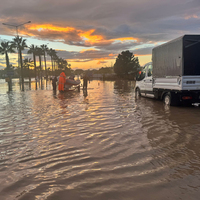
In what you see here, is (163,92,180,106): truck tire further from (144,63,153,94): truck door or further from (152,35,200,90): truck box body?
(144,63,153,94): truck door

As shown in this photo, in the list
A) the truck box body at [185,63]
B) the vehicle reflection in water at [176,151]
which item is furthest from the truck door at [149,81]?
the vehicle reflection in water at [176,151]

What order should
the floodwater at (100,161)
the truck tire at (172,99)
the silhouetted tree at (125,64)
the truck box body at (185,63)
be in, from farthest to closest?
the silhouetted tree at (125,64) < the truck tire at (172,99) < the truck box body at (185,63) < the floodwater at (100,161)

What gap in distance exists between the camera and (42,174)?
12.0 ft

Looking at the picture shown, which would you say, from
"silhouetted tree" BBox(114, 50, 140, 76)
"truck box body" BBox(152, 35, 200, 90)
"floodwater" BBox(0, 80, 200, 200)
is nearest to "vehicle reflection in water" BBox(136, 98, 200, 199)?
"floodwater" BBox(0, 80, 200, 200)

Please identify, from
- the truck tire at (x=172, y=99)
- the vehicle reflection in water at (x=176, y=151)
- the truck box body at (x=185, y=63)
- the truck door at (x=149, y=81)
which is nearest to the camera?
the vehicle reflection in water at (x=176, y=151)

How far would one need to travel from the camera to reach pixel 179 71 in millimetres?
10258

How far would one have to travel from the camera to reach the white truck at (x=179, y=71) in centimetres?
1011

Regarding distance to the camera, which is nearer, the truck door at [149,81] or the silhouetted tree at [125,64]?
the truck door at [149,81]

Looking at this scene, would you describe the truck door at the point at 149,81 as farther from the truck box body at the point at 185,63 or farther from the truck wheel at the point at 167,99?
the truck box body at the point at 185,63

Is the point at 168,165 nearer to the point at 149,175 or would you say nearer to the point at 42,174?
the point at 149,175

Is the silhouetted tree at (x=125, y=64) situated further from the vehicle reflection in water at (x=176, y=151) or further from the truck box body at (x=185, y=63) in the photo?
the vehicle reflection in water at (x=176, y=151)

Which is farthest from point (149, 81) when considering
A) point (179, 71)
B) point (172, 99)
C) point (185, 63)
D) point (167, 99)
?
point (185, 63)

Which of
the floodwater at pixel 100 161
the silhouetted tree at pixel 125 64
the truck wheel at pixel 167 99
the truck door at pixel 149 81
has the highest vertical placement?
the silhouetted tree at pixel 125 64

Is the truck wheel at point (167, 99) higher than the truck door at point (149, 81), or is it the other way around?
the truck door at point (149, 81)
